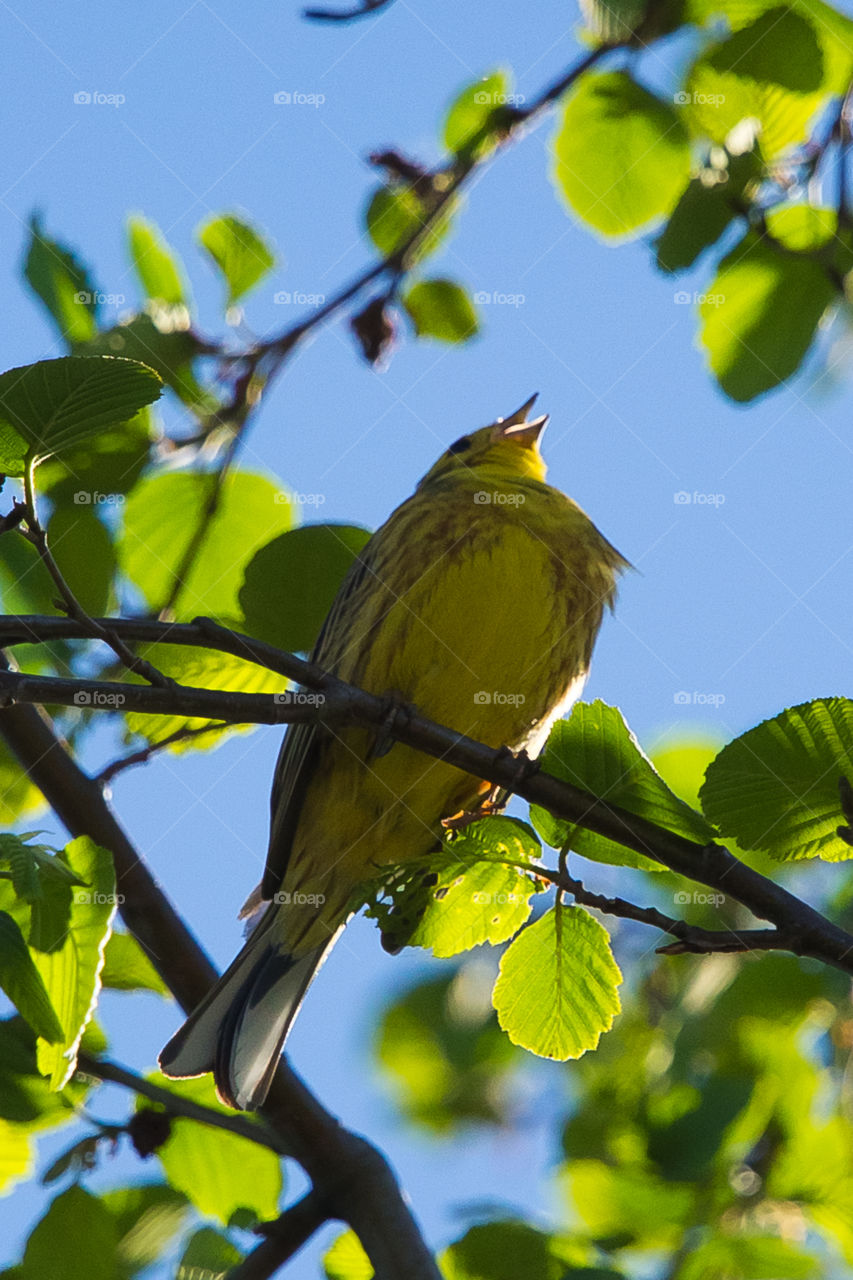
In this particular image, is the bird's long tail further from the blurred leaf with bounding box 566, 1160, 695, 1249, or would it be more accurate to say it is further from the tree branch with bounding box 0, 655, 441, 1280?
the blurred leaf with bounding box 566, 1160, 695, 1249

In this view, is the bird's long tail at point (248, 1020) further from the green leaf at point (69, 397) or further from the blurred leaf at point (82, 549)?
the green leaf at point (69, 397)

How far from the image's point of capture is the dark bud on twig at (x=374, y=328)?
11.4ft

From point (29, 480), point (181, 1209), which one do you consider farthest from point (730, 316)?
point (181, 1209)

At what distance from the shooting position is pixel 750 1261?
2471 mm

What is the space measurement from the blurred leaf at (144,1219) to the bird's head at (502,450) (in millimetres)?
2463

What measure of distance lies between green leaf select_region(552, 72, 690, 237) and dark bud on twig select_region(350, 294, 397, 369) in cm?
56

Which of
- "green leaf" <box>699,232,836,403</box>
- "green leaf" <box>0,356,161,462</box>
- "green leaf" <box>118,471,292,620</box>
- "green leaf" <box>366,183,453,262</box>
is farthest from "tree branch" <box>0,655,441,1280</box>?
"green leaf" <box>699,232,836,403</box>

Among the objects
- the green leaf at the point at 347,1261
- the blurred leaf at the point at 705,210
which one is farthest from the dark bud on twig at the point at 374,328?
the green leaf at the point at 347,1261

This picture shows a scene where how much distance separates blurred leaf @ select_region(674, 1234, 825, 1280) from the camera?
8.04 feet

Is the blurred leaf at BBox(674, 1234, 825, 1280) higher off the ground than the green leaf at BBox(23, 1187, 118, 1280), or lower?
lower

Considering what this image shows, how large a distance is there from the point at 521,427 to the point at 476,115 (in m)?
1.42

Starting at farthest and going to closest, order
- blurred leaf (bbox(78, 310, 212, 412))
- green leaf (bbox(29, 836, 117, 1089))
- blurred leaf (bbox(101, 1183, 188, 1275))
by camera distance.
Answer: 1. blurred leaf (bbox(78, 310, 212, 412))
2. blurred leaf (bbox(101, 1183, 188, 1275))
3. green leaf (bbox(29, 836, 117, 1089))

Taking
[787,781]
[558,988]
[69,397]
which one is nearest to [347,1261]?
[558,988]

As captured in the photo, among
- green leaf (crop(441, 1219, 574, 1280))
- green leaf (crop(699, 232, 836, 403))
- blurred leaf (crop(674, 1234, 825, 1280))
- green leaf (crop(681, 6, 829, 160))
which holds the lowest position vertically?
blurred leaf (crop(674, 1234, 825, 1280))
